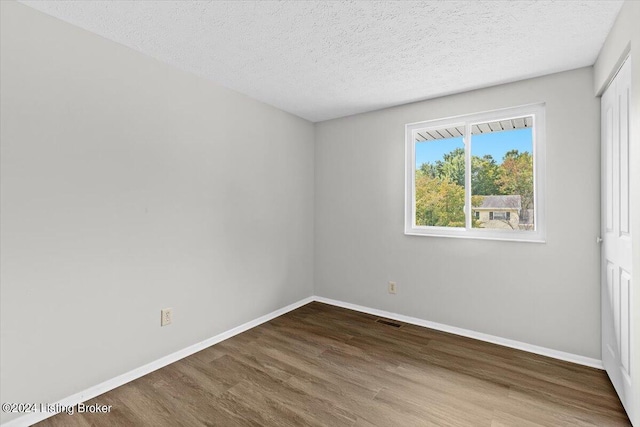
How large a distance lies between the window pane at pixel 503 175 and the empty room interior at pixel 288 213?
2 centimetres

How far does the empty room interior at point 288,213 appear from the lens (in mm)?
1755

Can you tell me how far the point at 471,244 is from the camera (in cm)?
292

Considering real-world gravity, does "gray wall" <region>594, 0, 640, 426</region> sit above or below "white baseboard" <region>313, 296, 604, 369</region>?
above

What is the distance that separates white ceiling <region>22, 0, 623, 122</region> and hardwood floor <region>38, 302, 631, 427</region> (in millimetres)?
2332

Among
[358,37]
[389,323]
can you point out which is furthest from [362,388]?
[358,37]

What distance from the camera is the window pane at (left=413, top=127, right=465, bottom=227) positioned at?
3092 millimetres

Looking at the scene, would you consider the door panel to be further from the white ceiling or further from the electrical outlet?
the electrical outlet

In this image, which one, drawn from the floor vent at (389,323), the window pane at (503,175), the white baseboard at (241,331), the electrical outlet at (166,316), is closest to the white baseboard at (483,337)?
the white baseboard at (241,331)

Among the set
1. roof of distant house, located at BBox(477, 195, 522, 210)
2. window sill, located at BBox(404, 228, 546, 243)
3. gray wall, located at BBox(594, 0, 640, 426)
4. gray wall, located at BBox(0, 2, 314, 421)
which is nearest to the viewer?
gray wall, located at BBox(594, 0, 640, 426)

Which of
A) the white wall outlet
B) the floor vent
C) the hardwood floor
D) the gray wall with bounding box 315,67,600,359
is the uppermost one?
the gray wall with bounding box 315,67,600,359

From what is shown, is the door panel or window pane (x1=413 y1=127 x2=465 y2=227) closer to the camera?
the door panel

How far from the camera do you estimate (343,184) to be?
149 inches

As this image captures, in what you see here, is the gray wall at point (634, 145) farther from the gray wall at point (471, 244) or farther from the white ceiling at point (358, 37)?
the gray wall at point (471, 244)

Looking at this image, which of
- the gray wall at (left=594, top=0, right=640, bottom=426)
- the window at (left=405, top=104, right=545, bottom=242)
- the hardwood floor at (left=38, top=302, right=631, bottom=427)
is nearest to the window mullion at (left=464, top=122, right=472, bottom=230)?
the window at (left=405, top=104, right=545, bottom=242)
